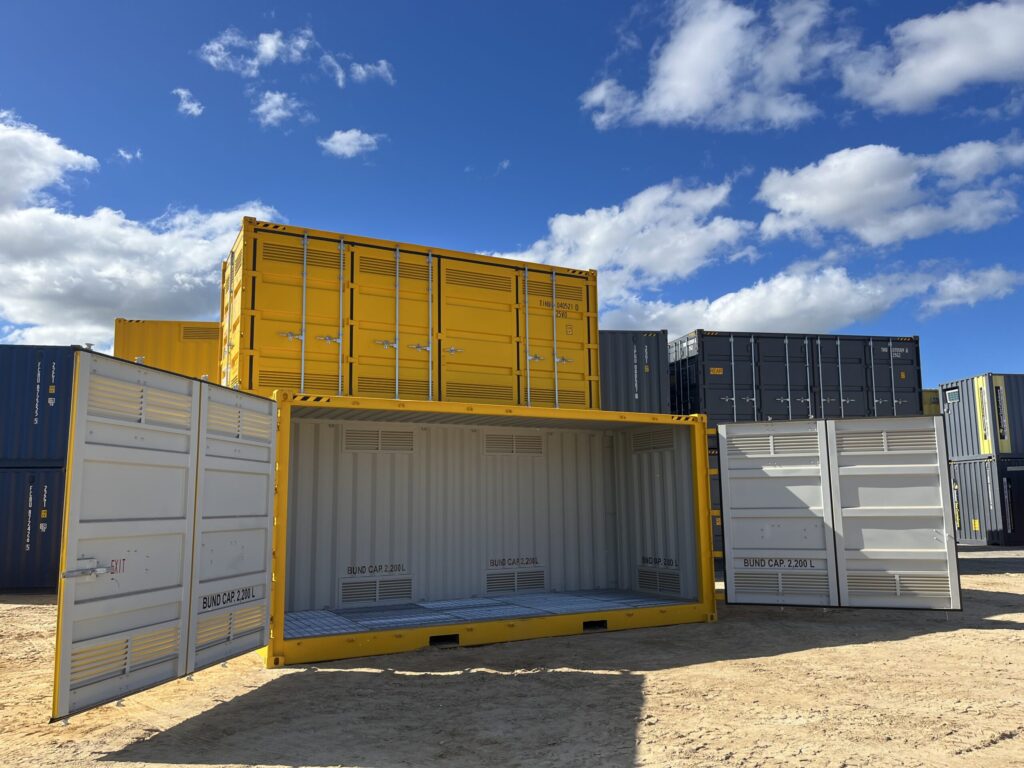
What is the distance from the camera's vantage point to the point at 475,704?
6.48m

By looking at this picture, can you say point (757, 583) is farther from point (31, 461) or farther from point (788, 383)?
point (31, 461)

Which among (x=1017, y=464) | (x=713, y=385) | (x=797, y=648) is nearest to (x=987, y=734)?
(x=797, y=648)

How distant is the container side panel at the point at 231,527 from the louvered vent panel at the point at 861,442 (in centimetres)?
766

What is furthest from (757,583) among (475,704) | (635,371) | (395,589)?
(635,371)

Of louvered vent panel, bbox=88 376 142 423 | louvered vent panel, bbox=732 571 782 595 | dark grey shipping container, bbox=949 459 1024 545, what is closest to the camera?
louvered vent panel, bbox=88 376 142 423

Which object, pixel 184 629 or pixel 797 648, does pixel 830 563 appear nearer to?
pixel 797 648

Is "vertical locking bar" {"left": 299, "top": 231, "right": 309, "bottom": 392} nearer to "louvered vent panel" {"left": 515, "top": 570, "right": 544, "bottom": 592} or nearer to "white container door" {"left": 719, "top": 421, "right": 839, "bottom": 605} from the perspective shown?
"louvered vent panel" {"left": 515, "top": 570, "right": 544, "bottom": 592}

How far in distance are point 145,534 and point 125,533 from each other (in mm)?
223

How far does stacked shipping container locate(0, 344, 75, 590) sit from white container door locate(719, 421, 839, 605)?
1287cm

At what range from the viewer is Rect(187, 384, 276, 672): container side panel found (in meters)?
6.59

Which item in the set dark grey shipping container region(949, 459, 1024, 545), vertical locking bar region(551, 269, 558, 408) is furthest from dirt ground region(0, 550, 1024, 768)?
dark grey shipping container region(949, 459, 1024, 545)

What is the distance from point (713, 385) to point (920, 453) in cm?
596

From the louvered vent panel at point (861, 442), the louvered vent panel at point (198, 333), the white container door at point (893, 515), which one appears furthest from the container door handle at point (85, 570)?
the louvered vent panel at point (198, 333)

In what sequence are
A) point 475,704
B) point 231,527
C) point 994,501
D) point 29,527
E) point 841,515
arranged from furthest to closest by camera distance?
point 994,501
point 29,527
point 841,515
point 231,527
point 475,704
